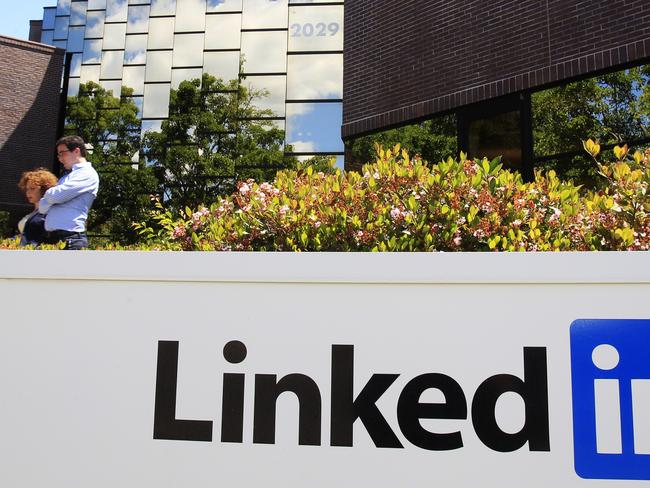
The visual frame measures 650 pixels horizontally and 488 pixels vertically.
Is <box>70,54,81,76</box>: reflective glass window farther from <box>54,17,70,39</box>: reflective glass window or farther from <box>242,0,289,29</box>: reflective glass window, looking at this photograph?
<box>242,0,289,29</box>: reflective glass window

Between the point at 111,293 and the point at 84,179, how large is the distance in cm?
321

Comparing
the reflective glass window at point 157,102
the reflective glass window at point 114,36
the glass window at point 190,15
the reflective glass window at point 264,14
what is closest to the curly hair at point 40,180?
the reflective glass window at point 264,14

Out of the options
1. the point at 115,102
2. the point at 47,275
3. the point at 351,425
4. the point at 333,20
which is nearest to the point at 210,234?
the point at 47,275

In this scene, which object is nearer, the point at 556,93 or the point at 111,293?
the point at 111,293

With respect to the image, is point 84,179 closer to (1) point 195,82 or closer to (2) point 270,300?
(2) point 270,300

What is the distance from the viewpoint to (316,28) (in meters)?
23.2

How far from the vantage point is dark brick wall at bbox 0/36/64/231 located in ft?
75.4

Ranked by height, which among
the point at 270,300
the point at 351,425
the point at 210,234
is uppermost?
the point at 210,234

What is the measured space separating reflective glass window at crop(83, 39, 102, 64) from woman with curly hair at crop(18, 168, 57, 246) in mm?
24887

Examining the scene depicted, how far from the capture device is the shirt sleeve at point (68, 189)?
169 inches

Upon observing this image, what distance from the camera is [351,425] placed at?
57.6 inches

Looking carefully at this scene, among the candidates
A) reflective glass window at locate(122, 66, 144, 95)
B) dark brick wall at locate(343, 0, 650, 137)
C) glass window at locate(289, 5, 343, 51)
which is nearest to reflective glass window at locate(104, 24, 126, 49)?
reflective glass window at locate(122, 66, 144, 95)

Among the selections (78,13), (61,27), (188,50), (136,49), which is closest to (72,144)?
(188,50)

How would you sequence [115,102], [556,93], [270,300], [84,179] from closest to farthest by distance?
[270,300] < [84,179] < [556,93] < [115,102]
